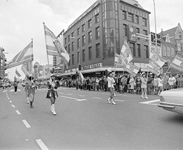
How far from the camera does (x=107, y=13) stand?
29.3m

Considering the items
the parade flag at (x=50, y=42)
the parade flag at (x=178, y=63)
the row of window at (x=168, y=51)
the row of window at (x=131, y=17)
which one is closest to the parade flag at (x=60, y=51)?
the parade flag at (x=50, y=42)

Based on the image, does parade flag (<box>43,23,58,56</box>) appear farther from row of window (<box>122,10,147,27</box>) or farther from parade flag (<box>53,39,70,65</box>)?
row of window (<box>122,10,147,27</box>)

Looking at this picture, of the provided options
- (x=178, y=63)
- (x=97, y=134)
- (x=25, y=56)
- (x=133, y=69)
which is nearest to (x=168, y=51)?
(x=133, y=69)

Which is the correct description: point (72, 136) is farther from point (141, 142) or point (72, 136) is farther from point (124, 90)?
point (124, 90)

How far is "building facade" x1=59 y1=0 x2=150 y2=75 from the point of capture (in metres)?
29.5

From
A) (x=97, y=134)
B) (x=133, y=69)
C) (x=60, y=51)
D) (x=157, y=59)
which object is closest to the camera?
(x=97, y=134)

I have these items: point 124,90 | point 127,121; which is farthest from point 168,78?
point 127,121

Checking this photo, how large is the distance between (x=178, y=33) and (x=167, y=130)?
4788 centimetres

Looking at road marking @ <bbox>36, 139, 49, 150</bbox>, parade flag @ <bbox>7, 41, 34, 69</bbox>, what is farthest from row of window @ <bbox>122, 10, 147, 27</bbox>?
road marking @ <bbox>36, 139, 49, 150</bbox>

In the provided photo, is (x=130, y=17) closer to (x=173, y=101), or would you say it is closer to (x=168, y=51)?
(x=168, y=51)

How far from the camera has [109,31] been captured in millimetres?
29531

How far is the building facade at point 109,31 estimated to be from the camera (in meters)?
29.5

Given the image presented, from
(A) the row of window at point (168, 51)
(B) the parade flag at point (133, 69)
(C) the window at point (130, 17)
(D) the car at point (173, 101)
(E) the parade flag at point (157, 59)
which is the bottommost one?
(D) the car at point (173, 101)

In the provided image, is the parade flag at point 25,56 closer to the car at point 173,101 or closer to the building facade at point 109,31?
the car at point 173,101
